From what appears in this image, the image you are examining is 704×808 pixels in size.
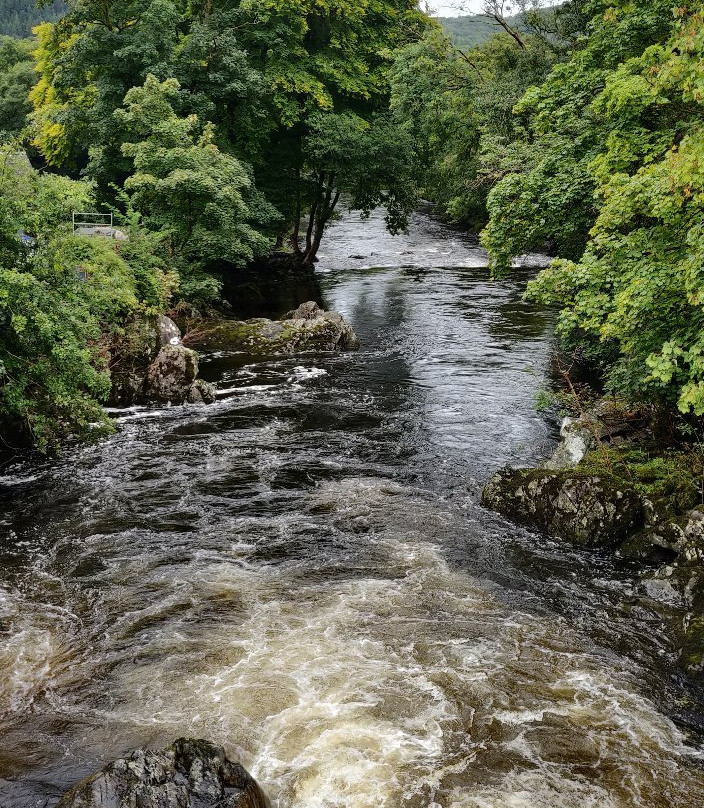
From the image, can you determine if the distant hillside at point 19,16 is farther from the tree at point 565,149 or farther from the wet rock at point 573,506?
the wet rock at point 573,506

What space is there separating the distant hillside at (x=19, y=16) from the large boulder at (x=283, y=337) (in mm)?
164890

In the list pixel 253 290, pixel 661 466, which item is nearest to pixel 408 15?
pixel 253 290

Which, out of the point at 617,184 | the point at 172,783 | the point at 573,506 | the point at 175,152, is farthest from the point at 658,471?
the point at 175,152

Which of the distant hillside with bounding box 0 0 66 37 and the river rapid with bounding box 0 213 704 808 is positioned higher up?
the distant hillside with bounding box 0 0 66 37

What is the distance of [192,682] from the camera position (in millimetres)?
7441

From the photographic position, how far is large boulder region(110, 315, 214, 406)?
691 inches

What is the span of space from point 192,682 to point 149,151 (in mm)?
19196

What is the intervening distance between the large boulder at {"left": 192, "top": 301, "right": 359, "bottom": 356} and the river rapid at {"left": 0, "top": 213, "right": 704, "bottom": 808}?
6.29 m

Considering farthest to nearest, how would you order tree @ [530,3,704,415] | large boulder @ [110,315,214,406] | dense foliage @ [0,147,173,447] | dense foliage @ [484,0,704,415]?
large boulder @ [110,315,214,406]
dense foliage @ [0,147,173,447]
dense foliage @ [484,0,704,415]
tree @ [530,3,704,415]

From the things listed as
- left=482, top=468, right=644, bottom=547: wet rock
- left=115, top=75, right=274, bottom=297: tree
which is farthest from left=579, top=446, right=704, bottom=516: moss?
left=115, top=75, right=274, bottom=297: tree

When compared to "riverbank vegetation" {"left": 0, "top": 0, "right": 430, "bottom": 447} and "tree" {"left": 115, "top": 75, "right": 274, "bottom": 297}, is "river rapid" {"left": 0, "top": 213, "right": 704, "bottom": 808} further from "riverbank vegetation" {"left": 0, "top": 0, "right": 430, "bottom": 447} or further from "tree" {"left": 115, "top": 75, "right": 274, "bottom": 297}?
"tree" {"left": 115, "top": 75, "right": 274, "bottom": 297}

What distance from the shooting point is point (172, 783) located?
17.8 ft

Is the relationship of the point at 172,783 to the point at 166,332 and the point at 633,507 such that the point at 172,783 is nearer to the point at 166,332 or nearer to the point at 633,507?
the point at 633,507

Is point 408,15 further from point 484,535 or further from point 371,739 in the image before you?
point 371,739
